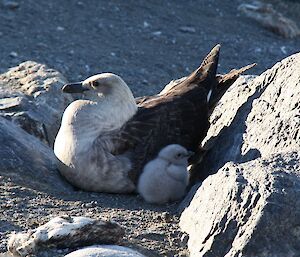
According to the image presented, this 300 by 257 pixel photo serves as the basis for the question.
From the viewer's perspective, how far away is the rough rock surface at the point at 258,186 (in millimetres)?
5961

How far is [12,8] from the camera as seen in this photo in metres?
15.5

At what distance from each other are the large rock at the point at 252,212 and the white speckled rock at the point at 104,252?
460 mm

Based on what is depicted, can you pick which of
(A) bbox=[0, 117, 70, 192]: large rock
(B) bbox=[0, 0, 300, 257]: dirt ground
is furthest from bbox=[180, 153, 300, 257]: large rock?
(B) bbox=[0, 0, 300, 257]: dirt ground

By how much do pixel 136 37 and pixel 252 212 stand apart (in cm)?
947

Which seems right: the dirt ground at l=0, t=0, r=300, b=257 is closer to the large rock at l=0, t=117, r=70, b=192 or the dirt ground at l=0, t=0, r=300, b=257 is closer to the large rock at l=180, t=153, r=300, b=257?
the large rock at l=0, t=117, r=70, b=192

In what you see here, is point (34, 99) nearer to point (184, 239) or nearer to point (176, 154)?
point (176, 154)

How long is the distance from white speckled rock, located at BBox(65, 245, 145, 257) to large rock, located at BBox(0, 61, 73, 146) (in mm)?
3191

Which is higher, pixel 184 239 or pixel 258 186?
pixel 258 186

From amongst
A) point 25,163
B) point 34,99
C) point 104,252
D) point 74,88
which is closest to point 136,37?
point 34,99

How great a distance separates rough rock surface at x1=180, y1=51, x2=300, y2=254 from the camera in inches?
235

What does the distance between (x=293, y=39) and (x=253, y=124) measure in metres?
8.79

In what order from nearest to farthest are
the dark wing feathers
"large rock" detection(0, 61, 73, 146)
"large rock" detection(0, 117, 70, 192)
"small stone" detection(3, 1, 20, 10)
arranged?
"large rock" detection(0, 117, 70, 192) < the dark wing feathers < "large rock" detection(0, 61, 73, 146) < "small stone" detection(3, 1, 20, 10)

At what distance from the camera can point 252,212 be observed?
607 centimetres

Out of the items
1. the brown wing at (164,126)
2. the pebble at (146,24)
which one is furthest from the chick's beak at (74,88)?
the pebble at (146,24)
